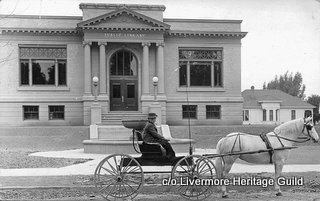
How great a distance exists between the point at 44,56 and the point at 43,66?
858 millimetres

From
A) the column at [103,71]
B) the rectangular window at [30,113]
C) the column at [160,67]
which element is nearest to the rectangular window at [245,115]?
the column at [160,67]

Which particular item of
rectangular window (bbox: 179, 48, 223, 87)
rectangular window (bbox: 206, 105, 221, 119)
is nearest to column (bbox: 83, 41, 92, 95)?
rectangular window (bbox: 179, 48, 223, 87)

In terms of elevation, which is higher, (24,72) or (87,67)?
(87,67)

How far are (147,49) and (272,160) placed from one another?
26412 mm

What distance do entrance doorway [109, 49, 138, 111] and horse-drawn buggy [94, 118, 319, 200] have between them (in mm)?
26801

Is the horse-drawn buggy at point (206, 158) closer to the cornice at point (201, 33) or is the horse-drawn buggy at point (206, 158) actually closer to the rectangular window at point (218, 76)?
the cornice at point (201, 33)

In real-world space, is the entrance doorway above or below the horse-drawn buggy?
above

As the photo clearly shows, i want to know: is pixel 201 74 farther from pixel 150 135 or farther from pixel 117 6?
pixel 150 135

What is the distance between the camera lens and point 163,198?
363 inches

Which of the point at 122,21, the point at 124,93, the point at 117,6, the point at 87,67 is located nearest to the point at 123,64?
the point at 124,93

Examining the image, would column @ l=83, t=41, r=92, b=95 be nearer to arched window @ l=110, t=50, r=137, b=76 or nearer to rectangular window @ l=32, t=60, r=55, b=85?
arched window @ l=110, t=50, r=137, b=76

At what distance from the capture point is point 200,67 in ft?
Result: 122

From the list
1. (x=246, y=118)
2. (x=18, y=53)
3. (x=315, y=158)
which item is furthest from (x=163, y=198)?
(x=246, y=118)

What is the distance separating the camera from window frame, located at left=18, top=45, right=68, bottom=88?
115 ft
